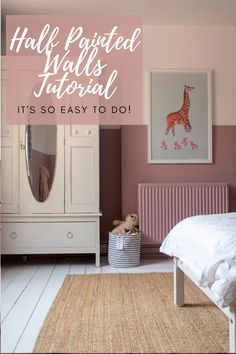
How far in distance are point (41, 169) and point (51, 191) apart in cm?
23

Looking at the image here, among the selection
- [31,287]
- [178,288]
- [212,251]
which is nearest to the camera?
[212,251]

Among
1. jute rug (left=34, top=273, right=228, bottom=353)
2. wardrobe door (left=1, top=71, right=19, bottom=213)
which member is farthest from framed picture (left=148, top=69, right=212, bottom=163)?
jute rug (left=34, top=273, right=228, bottom=353)

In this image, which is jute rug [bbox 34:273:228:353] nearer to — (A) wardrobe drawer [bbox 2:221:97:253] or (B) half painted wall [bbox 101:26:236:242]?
(A) wardrobe drawer [bbox 2:221:97:253]

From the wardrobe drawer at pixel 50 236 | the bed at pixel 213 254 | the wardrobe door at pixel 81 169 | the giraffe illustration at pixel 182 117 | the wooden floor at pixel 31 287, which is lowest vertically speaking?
the wooden floor at pixel 31 287

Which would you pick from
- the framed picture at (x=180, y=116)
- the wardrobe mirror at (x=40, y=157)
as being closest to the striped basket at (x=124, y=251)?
the wardrobe mirror at (x=40, y=157)

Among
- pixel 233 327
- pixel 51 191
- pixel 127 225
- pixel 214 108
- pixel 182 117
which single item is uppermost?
pixel 214 108

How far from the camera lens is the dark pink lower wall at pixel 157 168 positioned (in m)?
4.30

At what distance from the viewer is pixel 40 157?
12.6ft

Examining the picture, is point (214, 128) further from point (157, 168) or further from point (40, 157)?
point (40, 157)

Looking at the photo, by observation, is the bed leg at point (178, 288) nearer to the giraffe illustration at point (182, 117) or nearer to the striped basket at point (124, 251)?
the striped basket at point (124, 251)

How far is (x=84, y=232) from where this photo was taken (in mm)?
3818

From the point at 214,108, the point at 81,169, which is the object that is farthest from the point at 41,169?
the point at 214,108

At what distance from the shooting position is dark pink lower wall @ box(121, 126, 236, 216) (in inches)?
169

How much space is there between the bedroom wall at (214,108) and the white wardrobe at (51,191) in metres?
0.59
